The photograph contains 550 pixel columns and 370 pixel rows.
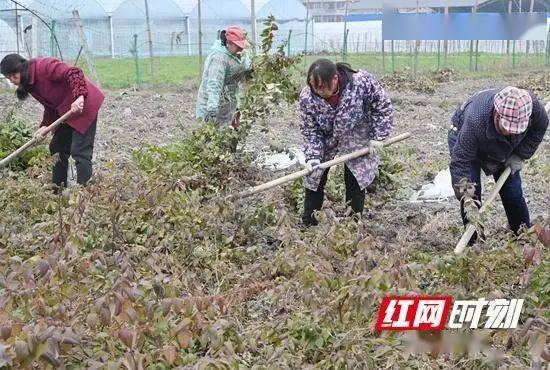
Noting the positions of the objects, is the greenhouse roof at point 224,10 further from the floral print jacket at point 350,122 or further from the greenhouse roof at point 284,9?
the floral print jacket at point 350,122

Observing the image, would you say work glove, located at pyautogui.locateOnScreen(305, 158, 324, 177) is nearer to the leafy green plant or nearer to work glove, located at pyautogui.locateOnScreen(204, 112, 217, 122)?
work glove, located at pyautogui.locateOnScreen(204, 112, 217, 122)

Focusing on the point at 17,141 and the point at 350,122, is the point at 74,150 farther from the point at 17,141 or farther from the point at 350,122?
the point at 350,122

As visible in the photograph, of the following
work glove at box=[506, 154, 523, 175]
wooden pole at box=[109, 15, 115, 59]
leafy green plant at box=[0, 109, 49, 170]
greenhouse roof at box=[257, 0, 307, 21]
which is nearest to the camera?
work glove at box=[506, 154, 523, 175]

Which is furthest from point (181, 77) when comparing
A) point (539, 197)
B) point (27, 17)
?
point (539, 197)

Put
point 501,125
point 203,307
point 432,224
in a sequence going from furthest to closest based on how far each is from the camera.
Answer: point 432,224 → point 501,125 → point 203,307

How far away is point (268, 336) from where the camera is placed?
2.91 m

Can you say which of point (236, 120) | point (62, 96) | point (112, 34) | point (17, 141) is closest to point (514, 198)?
point (236, 120)

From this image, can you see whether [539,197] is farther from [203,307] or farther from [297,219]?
[203,307]

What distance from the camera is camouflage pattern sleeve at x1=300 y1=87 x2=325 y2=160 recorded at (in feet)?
15.8

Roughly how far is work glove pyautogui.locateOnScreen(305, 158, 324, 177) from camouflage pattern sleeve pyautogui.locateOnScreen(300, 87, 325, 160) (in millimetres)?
37

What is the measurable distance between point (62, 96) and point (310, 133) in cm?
188

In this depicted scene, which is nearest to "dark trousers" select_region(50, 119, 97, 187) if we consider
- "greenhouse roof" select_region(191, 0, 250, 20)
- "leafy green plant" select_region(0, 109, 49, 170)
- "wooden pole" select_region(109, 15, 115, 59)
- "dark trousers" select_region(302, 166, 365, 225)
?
"leafy green plant" select_region(0, 109, 49, 170)

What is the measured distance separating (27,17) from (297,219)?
660 inches

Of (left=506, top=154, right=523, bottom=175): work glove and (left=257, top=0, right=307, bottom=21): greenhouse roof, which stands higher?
(left=257, top=0, right=307, bottom=21): greenhouse roof
